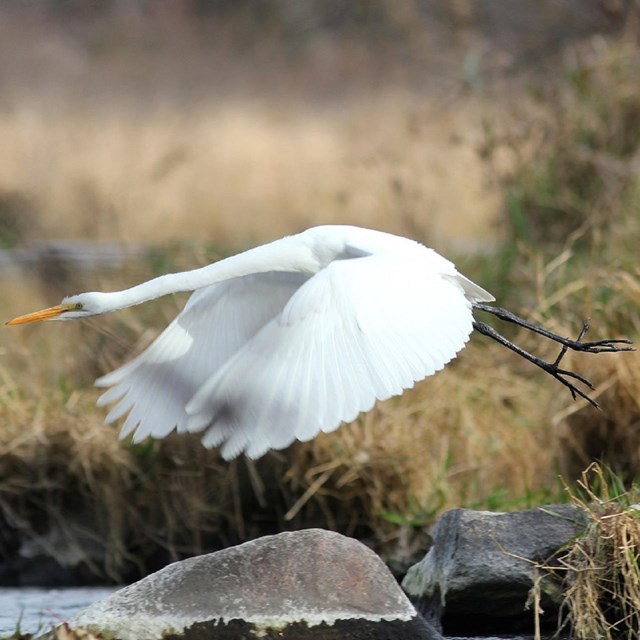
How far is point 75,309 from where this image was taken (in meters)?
4.42

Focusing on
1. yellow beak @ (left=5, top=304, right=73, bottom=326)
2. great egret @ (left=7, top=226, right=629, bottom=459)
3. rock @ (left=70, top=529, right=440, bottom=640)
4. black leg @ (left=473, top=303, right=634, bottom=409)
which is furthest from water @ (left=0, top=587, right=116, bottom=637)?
black leg @ (left=473, top=303, right=634, bottom=409)

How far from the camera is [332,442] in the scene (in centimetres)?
557

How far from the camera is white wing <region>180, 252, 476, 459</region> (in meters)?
3.53

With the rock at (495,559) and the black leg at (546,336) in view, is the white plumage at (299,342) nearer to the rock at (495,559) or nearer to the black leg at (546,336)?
the black leg at (546,336)

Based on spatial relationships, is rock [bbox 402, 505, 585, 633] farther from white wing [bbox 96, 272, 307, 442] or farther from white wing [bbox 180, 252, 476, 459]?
white wing [bbox 96, 272, 307, 442]

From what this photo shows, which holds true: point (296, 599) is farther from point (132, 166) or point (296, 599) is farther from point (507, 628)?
point (132, 166)

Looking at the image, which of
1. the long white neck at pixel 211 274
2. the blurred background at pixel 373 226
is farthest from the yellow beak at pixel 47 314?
the blurred background at pixel 373 226

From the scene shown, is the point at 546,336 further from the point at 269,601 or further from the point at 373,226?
the point at 373,226

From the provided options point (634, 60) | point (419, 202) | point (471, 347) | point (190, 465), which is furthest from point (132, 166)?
point (190, 465)

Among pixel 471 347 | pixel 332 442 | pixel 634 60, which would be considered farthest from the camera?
pixel 634 60

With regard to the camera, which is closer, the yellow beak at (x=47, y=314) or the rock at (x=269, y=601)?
the rock at (x=269, y=601)

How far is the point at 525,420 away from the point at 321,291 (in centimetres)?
260

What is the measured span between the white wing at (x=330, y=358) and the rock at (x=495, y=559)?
Result: 735 mm

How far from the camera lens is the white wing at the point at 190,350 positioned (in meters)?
4.22
